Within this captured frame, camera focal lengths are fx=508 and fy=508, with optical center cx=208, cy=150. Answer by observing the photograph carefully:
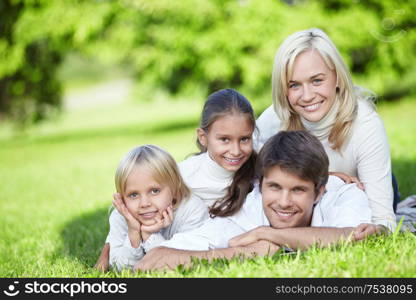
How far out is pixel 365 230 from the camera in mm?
3352

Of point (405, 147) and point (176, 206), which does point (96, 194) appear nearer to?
point (176, 206)

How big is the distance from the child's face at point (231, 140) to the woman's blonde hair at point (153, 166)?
0.37 m

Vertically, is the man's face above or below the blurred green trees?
below

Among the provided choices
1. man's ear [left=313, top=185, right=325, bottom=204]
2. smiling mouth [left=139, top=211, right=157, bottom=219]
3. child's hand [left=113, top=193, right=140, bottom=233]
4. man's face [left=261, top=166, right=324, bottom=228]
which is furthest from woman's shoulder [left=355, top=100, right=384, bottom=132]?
child's hand [left=113, top=193, right=140, bottom=233]

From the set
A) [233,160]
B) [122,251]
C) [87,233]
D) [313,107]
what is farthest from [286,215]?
[87,233]

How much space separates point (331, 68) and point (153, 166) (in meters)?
1.53

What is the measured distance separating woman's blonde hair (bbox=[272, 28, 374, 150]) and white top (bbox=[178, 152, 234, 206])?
805 millimetres

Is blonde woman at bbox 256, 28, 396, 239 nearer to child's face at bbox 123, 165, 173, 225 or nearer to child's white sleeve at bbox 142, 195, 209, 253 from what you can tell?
child's white sleeve at bbox 142, 195, 209, 253

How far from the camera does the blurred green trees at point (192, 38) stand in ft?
53.3

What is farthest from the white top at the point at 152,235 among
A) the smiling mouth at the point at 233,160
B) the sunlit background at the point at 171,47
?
the sunlit background at the point at 171,47

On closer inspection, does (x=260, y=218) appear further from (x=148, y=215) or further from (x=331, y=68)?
(x=331, y=68)

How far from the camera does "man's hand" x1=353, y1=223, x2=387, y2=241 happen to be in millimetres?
3279

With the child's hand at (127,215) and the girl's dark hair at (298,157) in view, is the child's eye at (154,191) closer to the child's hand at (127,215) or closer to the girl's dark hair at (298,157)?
the child's hand at (127,215)

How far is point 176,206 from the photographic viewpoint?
3.87m
